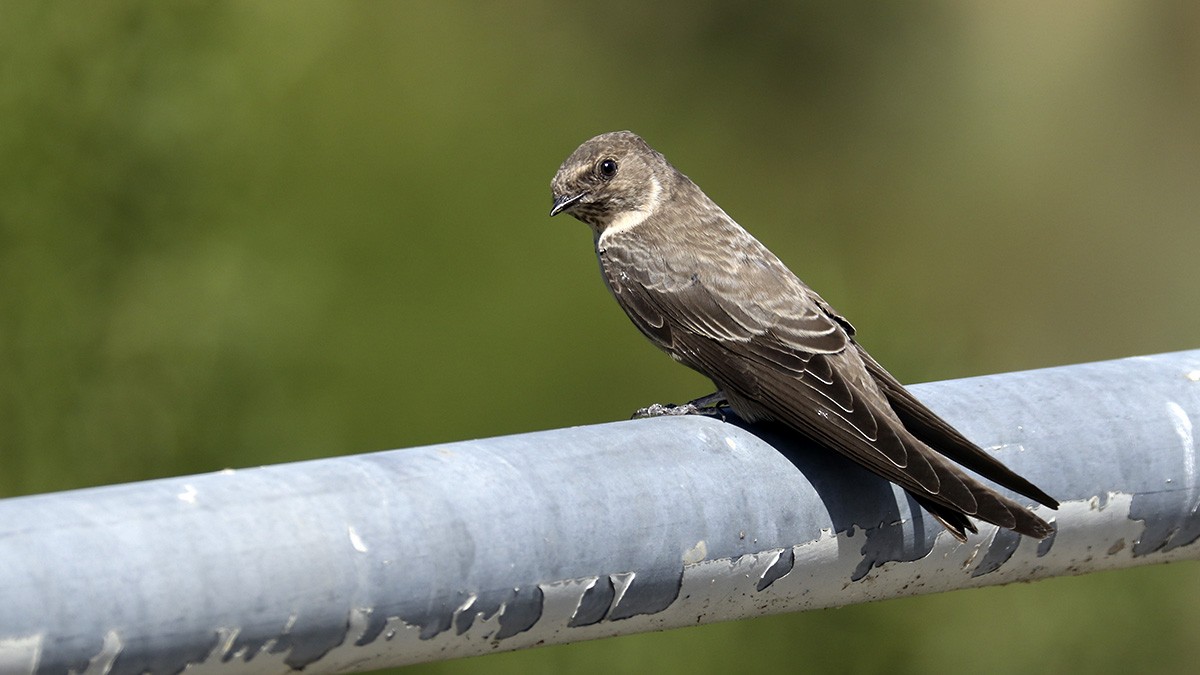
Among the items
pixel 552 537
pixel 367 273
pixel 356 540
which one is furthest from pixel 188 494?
pixel 367 273

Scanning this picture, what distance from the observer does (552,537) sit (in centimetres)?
143

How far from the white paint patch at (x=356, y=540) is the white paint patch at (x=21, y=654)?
28 cm

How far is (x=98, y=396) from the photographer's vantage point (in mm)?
4480

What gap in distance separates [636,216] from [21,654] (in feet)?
8.59

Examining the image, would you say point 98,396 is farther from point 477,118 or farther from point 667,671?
point 667,671

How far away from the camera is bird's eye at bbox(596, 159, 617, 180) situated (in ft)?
12.1

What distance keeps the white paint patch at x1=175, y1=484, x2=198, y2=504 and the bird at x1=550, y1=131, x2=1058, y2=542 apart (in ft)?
3.04

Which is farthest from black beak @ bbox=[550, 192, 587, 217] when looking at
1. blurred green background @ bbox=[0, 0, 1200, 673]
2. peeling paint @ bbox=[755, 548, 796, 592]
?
peeling paint @ bbox=[755, 548, 796, 592]

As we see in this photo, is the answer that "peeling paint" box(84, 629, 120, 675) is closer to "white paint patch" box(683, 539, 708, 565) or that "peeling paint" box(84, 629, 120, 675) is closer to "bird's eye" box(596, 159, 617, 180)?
"white paint patch" box(683, 539, 708, 565)

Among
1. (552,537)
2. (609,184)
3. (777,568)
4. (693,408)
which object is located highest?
(609,184)

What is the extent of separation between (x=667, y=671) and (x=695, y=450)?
3.04 metres

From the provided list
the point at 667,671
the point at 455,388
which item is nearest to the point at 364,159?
the point at 455,388

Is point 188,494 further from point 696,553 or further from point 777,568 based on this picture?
point 777,568

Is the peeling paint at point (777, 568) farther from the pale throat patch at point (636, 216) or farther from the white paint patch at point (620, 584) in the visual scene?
the pale throat patch at point (636, 216)
